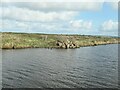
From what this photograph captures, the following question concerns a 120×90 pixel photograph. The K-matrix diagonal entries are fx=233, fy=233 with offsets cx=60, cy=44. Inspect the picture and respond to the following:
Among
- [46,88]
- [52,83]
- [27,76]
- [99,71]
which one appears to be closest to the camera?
[46,88]

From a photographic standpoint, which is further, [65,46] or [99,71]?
[65,46]

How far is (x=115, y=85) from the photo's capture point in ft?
167

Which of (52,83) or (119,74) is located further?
(119,74)

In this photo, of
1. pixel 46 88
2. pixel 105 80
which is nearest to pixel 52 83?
pixel 46 88

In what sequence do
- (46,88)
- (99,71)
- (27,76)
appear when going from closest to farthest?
(46,88)
(27,76)
(99,71)

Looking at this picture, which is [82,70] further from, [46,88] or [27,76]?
[46,88]

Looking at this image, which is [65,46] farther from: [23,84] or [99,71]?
[23,84]

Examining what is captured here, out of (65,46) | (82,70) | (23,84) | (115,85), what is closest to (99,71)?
(82,70)

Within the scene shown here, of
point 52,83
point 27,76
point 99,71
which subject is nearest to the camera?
point 52,83

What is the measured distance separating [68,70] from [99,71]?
8.94 m

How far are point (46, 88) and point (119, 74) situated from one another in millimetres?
23178

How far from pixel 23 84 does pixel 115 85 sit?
19955 millimetres

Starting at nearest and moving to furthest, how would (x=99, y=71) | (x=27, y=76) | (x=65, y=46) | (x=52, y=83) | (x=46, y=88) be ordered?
(x=46, y=88) → (x=52, y=83) → (x=27, y=76) → (x=99, y=71) → (x=65, y=46)

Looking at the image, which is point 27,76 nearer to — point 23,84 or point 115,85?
point 23,84
